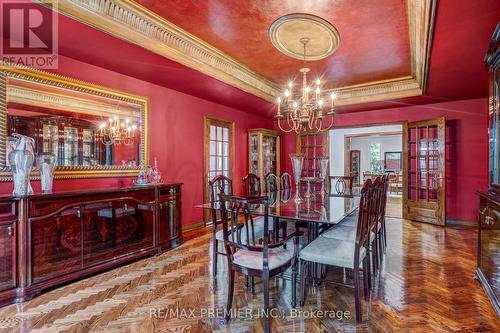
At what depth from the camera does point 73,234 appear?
259cm

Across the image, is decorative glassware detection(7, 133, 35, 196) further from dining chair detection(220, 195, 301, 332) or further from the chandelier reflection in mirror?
dining chair detection(220, 195, 301, 332)

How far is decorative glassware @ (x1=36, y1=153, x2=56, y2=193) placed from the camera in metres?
2.57

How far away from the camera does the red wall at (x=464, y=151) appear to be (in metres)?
4.86

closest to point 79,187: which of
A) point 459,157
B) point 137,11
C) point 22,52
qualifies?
point 22,52

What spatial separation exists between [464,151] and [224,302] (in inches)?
209

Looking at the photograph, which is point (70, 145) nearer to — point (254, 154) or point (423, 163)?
point (254, 154)

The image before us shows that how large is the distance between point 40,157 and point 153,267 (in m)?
1.63

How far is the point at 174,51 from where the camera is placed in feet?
9.96

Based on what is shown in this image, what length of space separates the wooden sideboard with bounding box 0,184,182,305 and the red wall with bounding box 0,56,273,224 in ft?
1.74

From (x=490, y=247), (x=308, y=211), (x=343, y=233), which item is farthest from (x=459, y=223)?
(x=308, y=211)

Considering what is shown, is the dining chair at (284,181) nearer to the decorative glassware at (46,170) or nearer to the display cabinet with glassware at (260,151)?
the display cabinet with glassware at (260,151)

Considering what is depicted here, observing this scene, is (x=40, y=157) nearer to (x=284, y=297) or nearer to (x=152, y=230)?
(x=152, y=230)

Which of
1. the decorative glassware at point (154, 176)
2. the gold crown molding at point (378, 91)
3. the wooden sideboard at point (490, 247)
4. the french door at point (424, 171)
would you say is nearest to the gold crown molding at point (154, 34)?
the decorative glassware at point (154, 176)

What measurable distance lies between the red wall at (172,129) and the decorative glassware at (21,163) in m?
0.56
